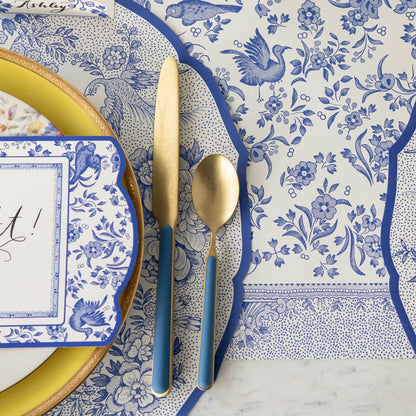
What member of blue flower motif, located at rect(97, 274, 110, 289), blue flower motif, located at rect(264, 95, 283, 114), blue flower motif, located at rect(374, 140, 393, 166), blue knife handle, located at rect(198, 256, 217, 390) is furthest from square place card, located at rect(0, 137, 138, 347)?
blue flower motif, located at rect(374, 140, 393, 166)

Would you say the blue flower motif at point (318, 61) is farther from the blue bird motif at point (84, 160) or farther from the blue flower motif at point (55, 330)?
the blue flower motif at point (55, 330)

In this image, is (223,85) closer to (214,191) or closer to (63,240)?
(214,191)

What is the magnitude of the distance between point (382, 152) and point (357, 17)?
0.57 ft

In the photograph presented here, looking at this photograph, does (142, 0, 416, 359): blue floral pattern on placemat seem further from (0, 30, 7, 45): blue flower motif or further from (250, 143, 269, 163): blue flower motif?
(0, 30, 7, 45): blue flower motif

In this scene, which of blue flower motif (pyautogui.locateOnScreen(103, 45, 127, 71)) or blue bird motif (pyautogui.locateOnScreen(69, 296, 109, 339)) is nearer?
A: blue bird motif (pyautogui.locateOnScreen(69, 296, 109, 339))

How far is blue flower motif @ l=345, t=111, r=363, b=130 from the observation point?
2.02ft

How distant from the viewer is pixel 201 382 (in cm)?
54

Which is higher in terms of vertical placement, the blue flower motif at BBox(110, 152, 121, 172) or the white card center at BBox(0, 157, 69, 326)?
the blue flower motif at BBox(110, 152, 121, 172)

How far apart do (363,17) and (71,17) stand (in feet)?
1.18

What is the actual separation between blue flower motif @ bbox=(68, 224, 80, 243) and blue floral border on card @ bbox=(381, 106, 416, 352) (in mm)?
351

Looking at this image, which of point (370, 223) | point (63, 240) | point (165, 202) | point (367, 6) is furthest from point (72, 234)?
point (367, 6)

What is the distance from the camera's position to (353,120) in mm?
616

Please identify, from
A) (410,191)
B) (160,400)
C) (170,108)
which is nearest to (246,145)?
(170,108)

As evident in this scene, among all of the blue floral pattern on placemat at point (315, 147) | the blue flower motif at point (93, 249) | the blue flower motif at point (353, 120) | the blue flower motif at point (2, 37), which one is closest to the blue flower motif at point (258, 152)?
the blue floral pattern on placemat at point (315, 147)
